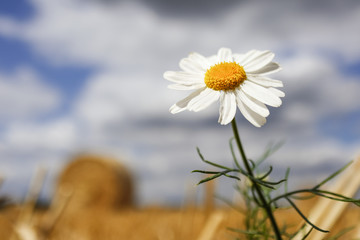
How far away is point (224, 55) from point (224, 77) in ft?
0.32

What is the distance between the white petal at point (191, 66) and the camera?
521 millimetres

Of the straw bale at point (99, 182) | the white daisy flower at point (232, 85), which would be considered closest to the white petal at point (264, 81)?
the white daisy flower at point (232, 85)

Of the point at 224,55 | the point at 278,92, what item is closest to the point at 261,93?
the point at 278,92

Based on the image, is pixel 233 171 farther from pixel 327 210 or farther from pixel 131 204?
pixel 131 204

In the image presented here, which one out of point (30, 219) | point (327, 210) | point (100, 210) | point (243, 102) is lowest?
point (100, 210)

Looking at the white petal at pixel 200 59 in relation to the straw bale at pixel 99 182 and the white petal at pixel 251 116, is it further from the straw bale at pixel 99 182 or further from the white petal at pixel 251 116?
the straw bale at pixel 99 182

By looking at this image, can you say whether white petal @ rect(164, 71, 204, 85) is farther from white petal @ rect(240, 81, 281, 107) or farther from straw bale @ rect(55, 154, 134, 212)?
straw bale @ rect(55, 154, 134, 212)

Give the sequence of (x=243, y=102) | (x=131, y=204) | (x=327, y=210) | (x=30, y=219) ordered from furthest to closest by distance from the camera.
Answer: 1. (x=131, y=204)
2. (x=30, y=219)
3. (x=327, y=210)
4. (x=243, y=102)

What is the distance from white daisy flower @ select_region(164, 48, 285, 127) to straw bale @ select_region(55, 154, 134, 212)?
681cm

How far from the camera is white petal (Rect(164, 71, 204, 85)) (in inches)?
19.0

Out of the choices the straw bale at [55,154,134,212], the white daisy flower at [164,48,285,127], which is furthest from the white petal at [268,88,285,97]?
the straw bale at [55,154,134,212]

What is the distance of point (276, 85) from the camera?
48cm

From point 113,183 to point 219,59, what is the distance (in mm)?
6918

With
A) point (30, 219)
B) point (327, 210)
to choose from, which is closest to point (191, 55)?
point (327, 210)
